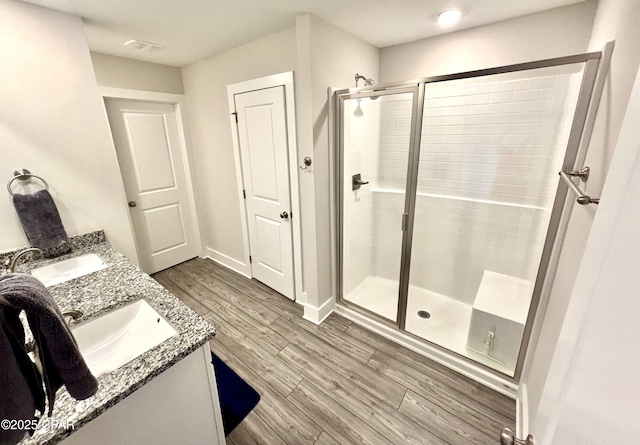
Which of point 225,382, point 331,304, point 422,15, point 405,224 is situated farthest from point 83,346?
point 422,15

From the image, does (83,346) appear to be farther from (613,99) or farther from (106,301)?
(613,99)

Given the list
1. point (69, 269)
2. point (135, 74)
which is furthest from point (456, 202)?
point (135, 74)

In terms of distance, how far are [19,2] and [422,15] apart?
235cm

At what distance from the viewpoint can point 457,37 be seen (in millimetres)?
2082

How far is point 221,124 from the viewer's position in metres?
2.76

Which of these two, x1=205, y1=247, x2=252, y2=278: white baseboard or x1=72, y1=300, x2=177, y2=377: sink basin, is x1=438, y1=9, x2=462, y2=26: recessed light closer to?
x1=72, y1=300, x2=177, y2=377: sink basin

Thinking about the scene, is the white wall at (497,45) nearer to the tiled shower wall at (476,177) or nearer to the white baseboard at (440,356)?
the tiled shower wall at (476,177)

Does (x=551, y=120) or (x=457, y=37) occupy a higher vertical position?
(x=457, y=37)

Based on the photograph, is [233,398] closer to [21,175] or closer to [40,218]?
[40,218]

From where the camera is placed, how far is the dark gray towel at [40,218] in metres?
1.51

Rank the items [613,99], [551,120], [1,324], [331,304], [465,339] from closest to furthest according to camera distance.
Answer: [1,324], [613,99], [551,120], [465,339], [331,304]

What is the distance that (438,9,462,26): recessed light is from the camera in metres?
1.72

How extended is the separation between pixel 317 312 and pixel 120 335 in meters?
1.45

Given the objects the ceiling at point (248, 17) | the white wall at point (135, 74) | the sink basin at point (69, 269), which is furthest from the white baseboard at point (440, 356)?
the white wall at point (135, 74)
